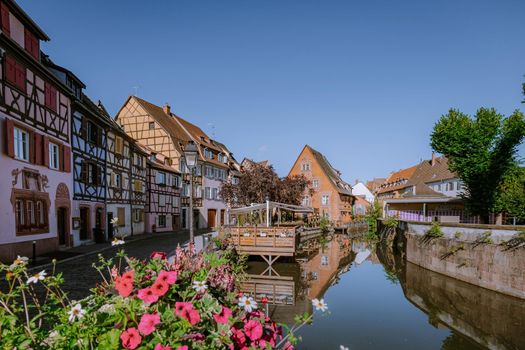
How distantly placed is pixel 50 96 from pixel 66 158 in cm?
332

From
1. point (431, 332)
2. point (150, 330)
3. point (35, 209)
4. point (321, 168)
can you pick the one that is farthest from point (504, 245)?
point (321, 168)

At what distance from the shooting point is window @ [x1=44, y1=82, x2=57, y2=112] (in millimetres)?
15539

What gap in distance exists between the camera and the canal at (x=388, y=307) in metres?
9.88

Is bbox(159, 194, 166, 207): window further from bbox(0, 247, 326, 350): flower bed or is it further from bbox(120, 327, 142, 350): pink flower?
bbox(120, 327, 142, 350): pink flower

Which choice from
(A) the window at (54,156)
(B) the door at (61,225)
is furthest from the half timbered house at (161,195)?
(A) the window at (54,156)

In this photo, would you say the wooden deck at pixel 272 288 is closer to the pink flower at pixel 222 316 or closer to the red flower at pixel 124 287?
the pink flower at pixel 222 316

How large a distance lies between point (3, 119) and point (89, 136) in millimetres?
7775

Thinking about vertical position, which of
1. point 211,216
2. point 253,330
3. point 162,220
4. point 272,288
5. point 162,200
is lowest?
point 272,288

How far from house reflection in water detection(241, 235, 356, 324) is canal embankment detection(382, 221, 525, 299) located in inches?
216

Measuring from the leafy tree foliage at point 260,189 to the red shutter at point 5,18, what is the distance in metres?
21.3

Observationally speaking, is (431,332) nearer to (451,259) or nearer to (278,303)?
(278,303)

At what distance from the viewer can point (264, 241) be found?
18500mm

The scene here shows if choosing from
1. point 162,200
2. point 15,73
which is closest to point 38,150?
point 15,73

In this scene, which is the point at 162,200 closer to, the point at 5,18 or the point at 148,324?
the point at 5,18
